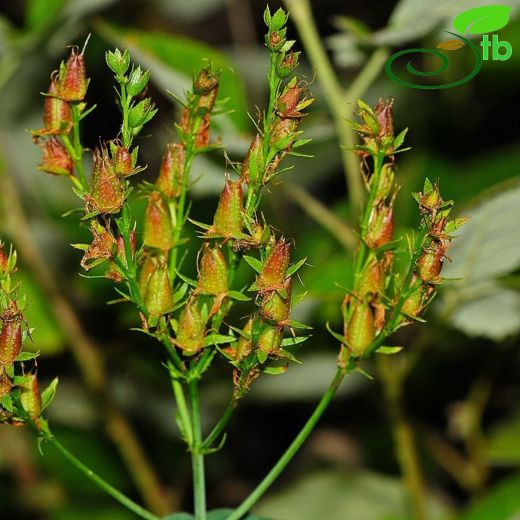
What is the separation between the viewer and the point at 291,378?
159 cm

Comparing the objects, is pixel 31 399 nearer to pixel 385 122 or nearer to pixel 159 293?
pixel 159 293

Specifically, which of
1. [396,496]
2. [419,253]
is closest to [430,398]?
[396,496]

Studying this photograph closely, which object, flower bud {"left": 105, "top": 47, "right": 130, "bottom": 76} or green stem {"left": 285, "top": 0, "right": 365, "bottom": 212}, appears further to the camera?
green stem {"left": 285, "top": 0, "right": 365, "bottom": 212}

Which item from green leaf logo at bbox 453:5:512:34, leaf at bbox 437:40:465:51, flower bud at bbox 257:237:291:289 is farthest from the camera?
leaf at bbox 437:40:465:51

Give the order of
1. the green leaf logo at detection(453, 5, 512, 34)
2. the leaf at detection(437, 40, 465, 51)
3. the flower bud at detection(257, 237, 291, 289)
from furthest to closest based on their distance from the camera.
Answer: the leaf at detection(437, 40, 465, 51), the green leaf logo at detection(453, 5, 512, 34), the flower bud at detection(257, 237, 291, 289)

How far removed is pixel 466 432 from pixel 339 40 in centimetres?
62

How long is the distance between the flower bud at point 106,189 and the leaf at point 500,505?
0.82m

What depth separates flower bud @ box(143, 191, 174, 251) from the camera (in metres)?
0.65

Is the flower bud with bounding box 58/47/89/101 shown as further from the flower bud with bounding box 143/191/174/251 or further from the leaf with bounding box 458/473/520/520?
the leaf with bounding box 458/473/520/520

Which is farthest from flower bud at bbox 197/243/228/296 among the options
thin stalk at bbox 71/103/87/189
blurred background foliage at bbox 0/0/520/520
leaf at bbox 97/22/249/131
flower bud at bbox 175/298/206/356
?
leaf at bbox 97/22/249/131

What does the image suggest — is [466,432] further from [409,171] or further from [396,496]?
[409,171]

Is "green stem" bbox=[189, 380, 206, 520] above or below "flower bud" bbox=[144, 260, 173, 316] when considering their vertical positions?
below

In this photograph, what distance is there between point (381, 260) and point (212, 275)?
121 mm

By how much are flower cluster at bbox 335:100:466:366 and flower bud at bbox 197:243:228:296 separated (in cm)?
9
